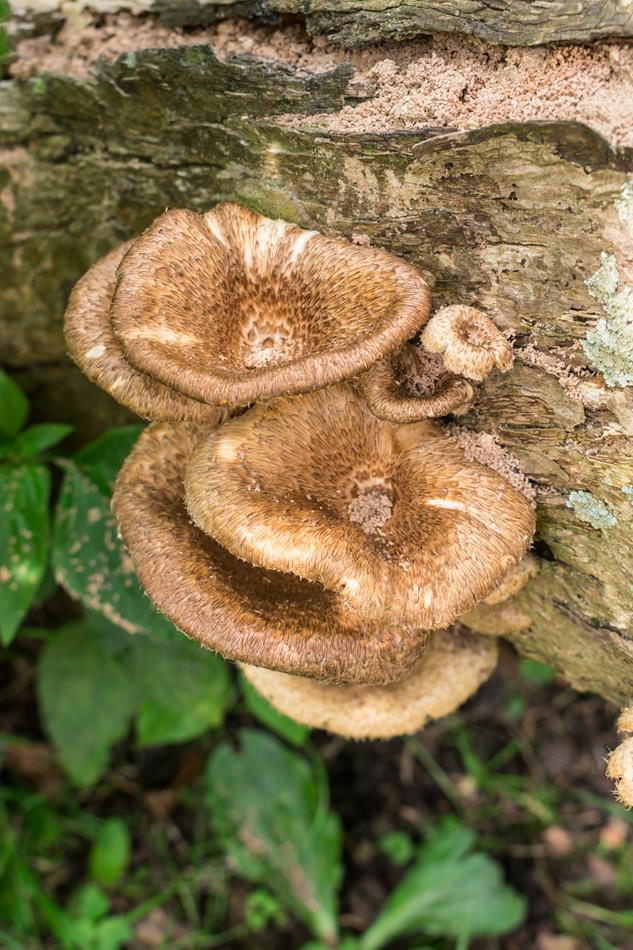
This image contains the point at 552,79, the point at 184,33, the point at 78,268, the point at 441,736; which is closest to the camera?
the point at 552,79

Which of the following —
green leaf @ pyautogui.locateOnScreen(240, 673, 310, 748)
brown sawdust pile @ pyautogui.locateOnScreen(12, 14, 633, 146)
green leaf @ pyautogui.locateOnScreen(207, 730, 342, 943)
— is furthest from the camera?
green leaf @ pyautogui.locateOnScreen(207, 730, 342, 943)

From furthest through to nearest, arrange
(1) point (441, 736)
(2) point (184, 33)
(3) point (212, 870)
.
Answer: (1) point (441, 736) < (3) point (212, 870) < (2) point (184, 33)

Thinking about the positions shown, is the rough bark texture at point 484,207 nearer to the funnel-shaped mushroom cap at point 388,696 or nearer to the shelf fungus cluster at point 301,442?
the shelf fungus cluster at point 301,442

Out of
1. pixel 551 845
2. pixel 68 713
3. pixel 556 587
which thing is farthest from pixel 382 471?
pixel 551 845

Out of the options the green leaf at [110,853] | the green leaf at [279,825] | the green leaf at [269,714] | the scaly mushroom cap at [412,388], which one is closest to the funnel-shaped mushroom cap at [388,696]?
the green leaf at [269,714]

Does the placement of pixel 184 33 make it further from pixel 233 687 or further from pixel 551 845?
pixel 551 845

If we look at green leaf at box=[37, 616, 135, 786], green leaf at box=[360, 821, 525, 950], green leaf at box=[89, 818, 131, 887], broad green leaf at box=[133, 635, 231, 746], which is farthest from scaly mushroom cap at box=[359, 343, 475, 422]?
green leaf at box=[89, 818, 131, 887]

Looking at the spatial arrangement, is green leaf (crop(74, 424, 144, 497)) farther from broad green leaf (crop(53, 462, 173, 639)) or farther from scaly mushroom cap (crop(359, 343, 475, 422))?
scaly mushroom cap (crop(359, 343, 475, 422))

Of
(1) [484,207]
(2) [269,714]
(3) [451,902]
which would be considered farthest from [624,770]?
(3) [451,902]

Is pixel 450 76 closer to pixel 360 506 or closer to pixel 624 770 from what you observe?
pixel 360 506
